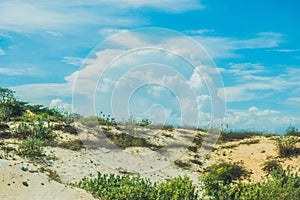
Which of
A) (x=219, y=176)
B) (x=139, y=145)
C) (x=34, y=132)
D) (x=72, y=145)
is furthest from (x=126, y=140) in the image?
(x=219, y=176)

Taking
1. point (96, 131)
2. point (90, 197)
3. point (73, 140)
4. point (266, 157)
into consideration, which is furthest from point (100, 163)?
point (266, 157)

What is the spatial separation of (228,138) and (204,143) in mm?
1787

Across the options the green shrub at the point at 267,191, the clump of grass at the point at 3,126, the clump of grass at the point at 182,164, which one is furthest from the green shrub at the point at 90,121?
the green shrub at the point at 267,191

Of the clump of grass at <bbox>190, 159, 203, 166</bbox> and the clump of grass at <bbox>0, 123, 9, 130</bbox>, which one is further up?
the clump of grass at <bbox>0, 123, 9, 130</bbox>

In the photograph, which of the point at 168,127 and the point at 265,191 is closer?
the point at 265,191

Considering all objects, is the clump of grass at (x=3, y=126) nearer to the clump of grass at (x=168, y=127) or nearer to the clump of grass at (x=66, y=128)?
the clump of grass at (x=66, y=128)

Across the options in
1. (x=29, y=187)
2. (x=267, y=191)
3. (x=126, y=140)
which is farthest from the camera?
(x=126, y=140)

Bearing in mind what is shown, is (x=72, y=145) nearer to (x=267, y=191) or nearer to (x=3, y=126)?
(x=3, y=126)

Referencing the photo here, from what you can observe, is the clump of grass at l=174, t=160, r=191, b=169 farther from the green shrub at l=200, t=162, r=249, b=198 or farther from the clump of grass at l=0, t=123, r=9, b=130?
the clump of grass at l=0, t=123, r=9, b=130

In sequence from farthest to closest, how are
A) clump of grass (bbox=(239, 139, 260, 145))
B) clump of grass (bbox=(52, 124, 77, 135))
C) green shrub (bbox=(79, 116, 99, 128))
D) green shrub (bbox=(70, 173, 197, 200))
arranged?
green shrub (bbox=(79, 116, 99, 128)) < clump of grass (bbox=(239, 139, 260, 145)) < clump of grass (bbox=(52, 124, 77, 135)) < green shrub (bbox=(70, 173, 197, 200))

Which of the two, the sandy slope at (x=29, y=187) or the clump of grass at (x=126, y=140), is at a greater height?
the clump of grass at (x=126, y=140)

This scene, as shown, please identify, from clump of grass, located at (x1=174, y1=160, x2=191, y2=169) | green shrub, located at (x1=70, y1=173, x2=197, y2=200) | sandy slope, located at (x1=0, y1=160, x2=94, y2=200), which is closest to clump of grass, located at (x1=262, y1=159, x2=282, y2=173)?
clump of grass, located at (x1=174, y1=160, x2=191, y2=169)

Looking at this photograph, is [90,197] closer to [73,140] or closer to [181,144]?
[73,140]

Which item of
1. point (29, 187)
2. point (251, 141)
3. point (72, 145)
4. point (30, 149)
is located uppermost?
point (251, 141)
